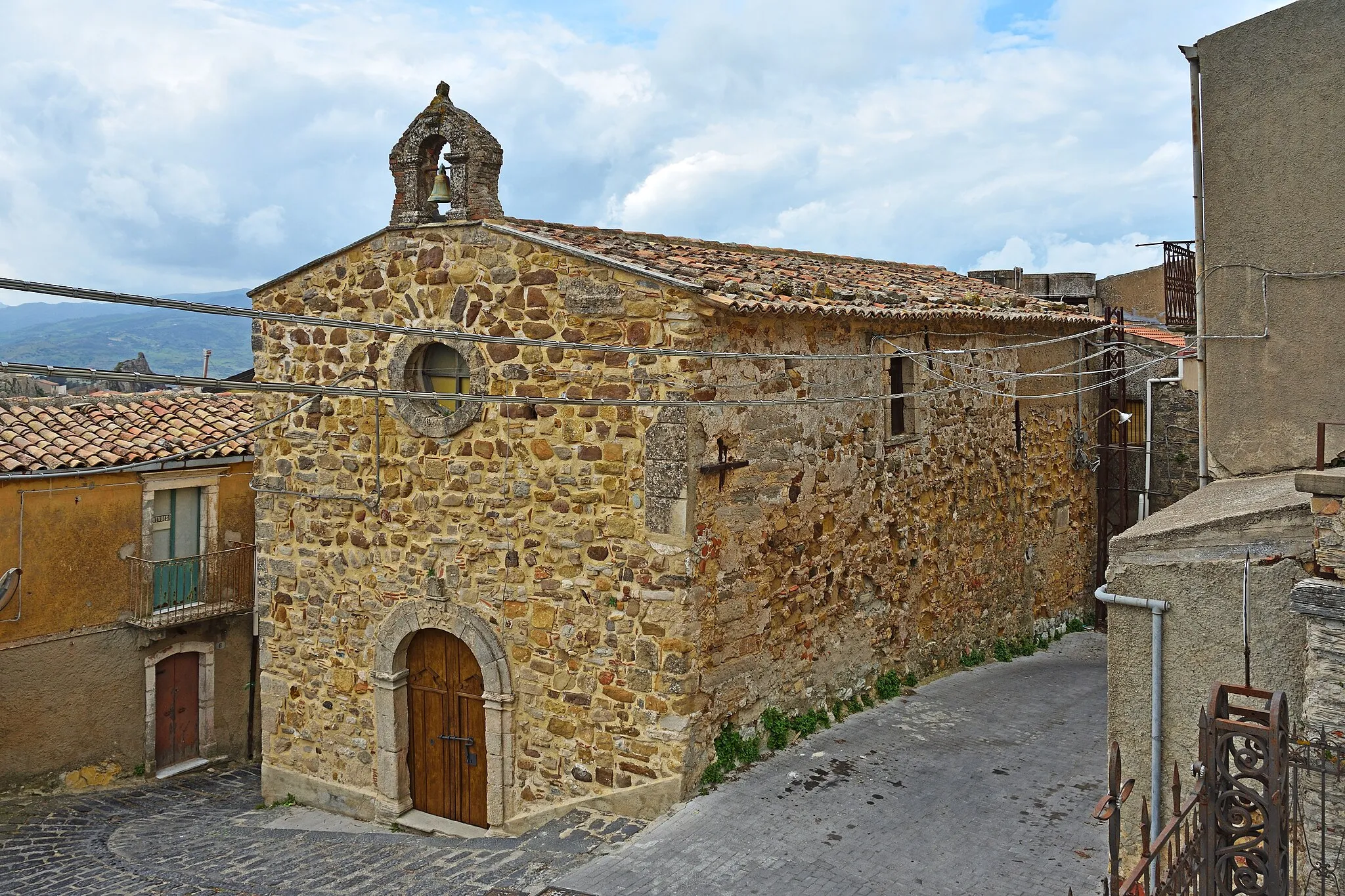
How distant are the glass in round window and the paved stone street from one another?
3905mm

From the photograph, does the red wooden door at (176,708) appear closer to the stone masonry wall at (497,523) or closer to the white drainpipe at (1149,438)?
the stone masonry wall at (497,523)

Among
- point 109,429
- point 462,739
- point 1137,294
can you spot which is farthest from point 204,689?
point 1137,294

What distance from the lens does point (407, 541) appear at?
Answer: 32.2 ft

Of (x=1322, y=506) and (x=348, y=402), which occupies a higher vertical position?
(x=348, y=402)

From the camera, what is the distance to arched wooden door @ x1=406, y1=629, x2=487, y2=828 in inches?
383

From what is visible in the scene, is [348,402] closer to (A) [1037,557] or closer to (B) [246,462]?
(B) [246,462]

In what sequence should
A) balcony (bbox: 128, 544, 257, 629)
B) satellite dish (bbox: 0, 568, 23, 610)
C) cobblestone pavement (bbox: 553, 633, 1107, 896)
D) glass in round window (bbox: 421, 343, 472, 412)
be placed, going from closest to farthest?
cobblestone pavement (bbox: 553, 633, 1107, 896) < glass in round window (bbox: 421, 343, 472, 412) < satellite dish (bbox: 0, 568, 23, 610) < balcony (bbox: 128, 544, 257, 629)

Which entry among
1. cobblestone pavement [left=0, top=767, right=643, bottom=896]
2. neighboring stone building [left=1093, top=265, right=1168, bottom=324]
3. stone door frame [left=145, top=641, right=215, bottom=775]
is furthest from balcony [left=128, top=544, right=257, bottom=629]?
neighboring stone building [left=1093, top=265, right=1168, bottom=324]

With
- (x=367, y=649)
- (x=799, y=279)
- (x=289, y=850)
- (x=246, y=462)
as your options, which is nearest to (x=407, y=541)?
(x=367, y=649)

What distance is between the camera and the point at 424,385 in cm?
988

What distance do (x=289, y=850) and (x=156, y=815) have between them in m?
3.60

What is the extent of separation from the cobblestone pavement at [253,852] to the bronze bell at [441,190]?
5680mm

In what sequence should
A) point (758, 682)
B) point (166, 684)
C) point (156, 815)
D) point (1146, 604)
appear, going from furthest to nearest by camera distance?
1. point (166, 684)
2. point (156, 815)
3. point (758, 682)
4. point (1146, 604)

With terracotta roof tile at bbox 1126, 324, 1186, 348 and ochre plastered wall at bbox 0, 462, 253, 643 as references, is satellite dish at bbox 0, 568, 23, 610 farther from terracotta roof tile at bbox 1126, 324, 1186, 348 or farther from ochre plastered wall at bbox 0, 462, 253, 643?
terracotta roof tile at bbox 1126, 324, 1186, 348
